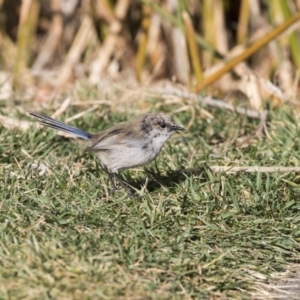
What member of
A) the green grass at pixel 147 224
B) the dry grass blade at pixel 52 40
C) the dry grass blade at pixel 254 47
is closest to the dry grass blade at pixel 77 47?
the dry grass blade at pixel 52 40

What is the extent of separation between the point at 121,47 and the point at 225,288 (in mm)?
5398

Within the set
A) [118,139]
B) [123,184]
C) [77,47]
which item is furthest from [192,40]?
[123,184]

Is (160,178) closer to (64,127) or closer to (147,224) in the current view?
(64,127)

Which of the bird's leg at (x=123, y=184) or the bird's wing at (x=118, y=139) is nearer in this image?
the bird's leg at (x=123, y=184)

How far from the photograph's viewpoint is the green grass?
3.88 metres

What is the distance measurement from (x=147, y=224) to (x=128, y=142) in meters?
0.87

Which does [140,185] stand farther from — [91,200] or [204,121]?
[204,121]

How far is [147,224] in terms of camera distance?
4562 millimetres

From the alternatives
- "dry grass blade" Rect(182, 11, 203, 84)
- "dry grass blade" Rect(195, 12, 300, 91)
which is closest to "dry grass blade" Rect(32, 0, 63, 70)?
"dry grass blade" Rect(182, 11, 203, 84)

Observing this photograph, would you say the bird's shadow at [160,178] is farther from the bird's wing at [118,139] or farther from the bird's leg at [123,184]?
the bird's wing at [118,139]

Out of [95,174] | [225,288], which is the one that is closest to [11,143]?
[95,174]

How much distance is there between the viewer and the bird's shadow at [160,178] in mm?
5262

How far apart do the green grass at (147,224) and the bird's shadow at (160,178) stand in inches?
0.5

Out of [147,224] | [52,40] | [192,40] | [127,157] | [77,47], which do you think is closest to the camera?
[147,224]
